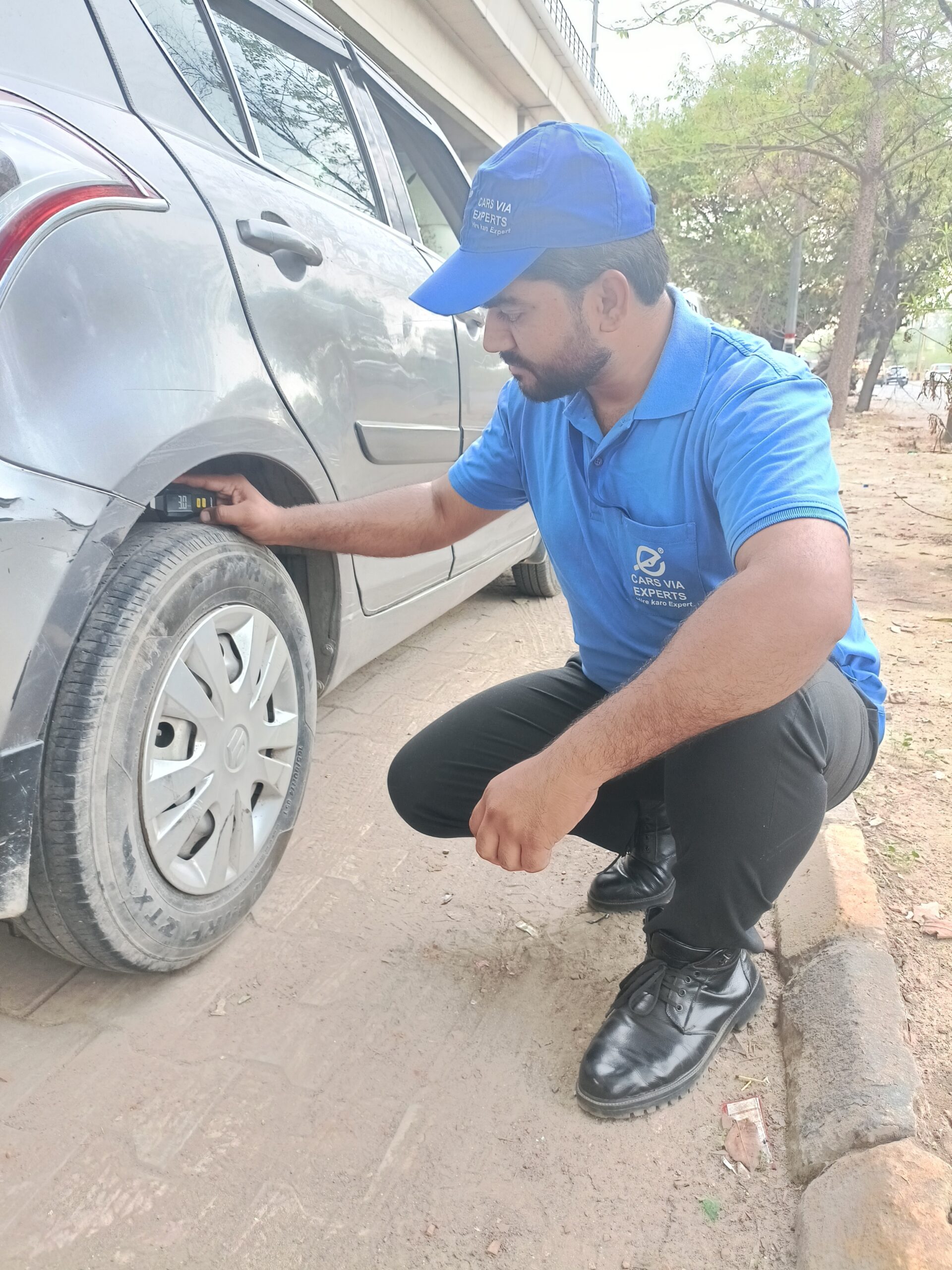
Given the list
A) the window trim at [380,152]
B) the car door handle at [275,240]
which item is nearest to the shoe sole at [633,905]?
the car door handle at [275,240]

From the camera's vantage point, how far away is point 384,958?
1852 millimetres

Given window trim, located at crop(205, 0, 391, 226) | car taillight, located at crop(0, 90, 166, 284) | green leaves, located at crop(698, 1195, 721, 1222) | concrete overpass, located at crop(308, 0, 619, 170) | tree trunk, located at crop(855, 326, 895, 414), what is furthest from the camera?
tree trunk, located at crop(855, 326, 895, 414)

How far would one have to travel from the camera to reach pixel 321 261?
188 centimetres

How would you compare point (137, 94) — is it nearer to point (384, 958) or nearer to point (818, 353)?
point (384, 958)

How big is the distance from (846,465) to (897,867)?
977 centimetres

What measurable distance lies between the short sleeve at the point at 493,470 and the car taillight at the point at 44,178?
0.79 metres

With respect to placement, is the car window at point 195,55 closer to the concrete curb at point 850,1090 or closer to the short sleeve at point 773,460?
the short sleeve at point 773,460

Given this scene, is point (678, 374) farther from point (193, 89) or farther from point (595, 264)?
point (193, 89)

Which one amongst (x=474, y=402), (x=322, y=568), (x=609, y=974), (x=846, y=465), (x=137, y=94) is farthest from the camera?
(x=846, y=465)

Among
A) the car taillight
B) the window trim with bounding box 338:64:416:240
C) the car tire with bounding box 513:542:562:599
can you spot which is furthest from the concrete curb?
the car tire with bounding box 513:542:562:599

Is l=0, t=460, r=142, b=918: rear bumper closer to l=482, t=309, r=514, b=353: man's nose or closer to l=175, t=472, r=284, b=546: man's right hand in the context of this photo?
l=175, t=472, r=284, b=546: man's right hand

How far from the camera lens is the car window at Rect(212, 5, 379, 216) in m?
2.02

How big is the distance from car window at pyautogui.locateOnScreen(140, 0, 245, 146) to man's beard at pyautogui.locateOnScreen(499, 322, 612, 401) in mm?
855

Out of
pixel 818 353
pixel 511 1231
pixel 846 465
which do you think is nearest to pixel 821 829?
pixel 511 1231
